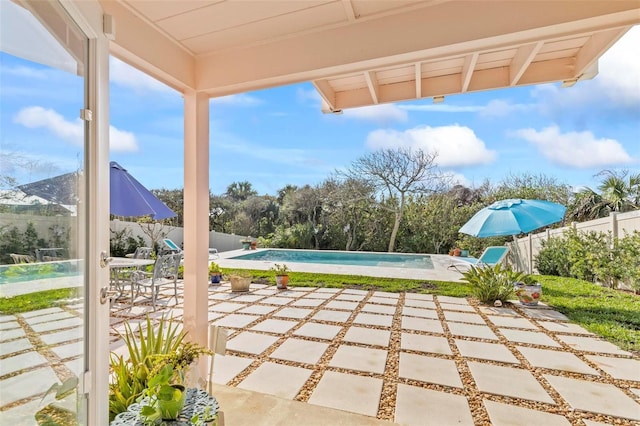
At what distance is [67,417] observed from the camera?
1.20m

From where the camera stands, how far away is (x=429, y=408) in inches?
90.4

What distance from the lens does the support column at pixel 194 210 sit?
2.46 m

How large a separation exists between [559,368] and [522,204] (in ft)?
13.0

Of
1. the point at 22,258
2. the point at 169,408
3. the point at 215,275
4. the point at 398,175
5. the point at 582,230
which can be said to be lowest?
the point at 215,275

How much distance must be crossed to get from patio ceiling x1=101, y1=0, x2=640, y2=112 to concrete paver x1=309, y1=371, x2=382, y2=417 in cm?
237

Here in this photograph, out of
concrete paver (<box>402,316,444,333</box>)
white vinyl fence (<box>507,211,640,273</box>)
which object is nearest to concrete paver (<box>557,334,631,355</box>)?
concrete paver (<box>402,316,444,333</box>)

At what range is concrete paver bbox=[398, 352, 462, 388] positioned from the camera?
2.69 m

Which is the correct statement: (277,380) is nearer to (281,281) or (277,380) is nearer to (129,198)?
(129,198)

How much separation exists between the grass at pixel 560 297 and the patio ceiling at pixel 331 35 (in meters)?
1.49

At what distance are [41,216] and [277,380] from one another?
7.24 feet

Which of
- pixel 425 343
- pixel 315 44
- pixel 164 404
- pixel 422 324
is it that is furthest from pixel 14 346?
pixel 422 324

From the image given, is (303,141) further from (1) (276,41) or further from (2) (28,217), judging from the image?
(2) (28,217)

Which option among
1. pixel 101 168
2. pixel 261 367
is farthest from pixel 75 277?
pixel 261 367

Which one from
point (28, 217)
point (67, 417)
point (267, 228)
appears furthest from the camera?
point (267, 228)
